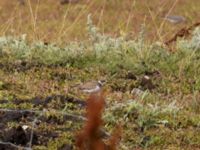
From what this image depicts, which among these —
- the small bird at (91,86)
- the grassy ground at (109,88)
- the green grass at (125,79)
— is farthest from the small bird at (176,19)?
the small bird at (91,86)

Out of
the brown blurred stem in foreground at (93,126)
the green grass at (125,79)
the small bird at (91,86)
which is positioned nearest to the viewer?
the brown blurred stem in foreground at (93,126)

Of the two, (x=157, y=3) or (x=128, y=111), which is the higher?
(x=128, y=111)

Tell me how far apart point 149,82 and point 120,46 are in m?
0.82

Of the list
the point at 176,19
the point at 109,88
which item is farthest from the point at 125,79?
the point at 176,19

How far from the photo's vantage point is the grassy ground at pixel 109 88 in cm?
404

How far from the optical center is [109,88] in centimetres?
498

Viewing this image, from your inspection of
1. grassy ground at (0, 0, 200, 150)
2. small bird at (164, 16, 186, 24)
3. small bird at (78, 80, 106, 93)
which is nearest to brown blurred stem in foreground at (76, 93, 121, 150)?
grassy ground at (0, 0, 200, 150)

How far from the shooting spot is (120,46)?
19.4 ft

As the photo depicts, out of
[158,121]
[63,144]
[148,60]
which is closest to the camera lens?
[63,144]

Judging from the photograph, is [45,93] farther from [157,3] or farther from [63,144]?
[157,3]

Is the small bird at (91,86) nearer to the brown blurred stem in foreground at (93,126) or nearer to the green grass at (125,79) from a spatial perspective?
the green grass at (125,79)

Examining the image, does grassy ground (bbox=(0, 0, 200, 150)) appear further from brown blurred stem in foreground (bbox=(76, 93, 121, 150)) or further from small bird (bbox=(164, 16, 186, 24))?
small bird (bbox=(164, 16, 186, 24))

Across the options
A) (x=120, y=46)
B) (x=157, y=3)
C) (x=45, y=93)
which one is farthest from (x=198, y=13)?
(x=45, y=93)

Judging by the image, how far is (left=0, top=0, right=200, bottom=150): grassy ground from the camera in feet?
13.2
